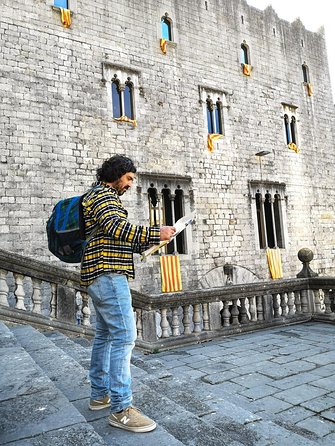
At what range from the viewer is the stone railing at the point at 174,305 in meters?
5.04

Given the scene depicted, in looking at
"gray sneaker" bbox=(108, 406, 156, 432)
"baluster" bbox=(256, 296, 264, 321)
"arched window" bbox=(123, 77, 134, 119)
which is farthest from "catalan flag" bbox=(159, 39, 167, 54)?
"gray sneaker" bbox=(108, 406, 156, 432)

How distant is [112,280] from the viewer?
7.84 feet

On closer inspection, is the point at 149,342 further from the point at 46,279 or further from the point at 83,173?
the point at 83,173

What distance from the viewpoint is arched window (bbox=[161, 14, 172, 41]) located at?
12143 mm

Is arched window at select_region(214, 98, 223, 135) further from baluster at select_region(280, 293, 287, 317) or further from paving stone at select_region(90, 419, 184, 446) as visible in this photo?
paving stone at select_region(90, 419, 184, 446)

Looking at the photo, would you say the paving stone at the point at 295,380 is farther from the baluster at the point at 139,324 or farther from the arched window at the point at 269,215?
the arched window at the point at 269,215

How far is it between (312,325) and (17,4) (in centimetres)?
1122

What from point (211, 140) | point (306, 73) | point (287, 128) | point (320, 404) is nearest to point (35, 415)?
point (320, 404)

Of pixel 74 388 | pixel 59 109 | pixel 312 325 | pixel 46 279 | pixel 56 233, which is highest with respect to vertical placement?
pixel 59 109

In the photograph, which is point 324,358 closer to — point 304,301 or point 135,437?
point 304,301


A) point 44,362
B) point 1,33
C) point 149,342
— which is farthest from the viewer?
point 1,33

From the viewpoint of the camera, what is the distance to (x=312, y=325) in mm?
7184

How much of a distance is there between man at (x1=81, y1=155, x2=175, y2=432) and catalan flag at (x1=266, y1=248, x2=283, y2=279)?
11501 mm

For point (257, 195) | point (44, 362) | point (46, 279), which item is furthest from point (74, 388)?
point (257, 195)
